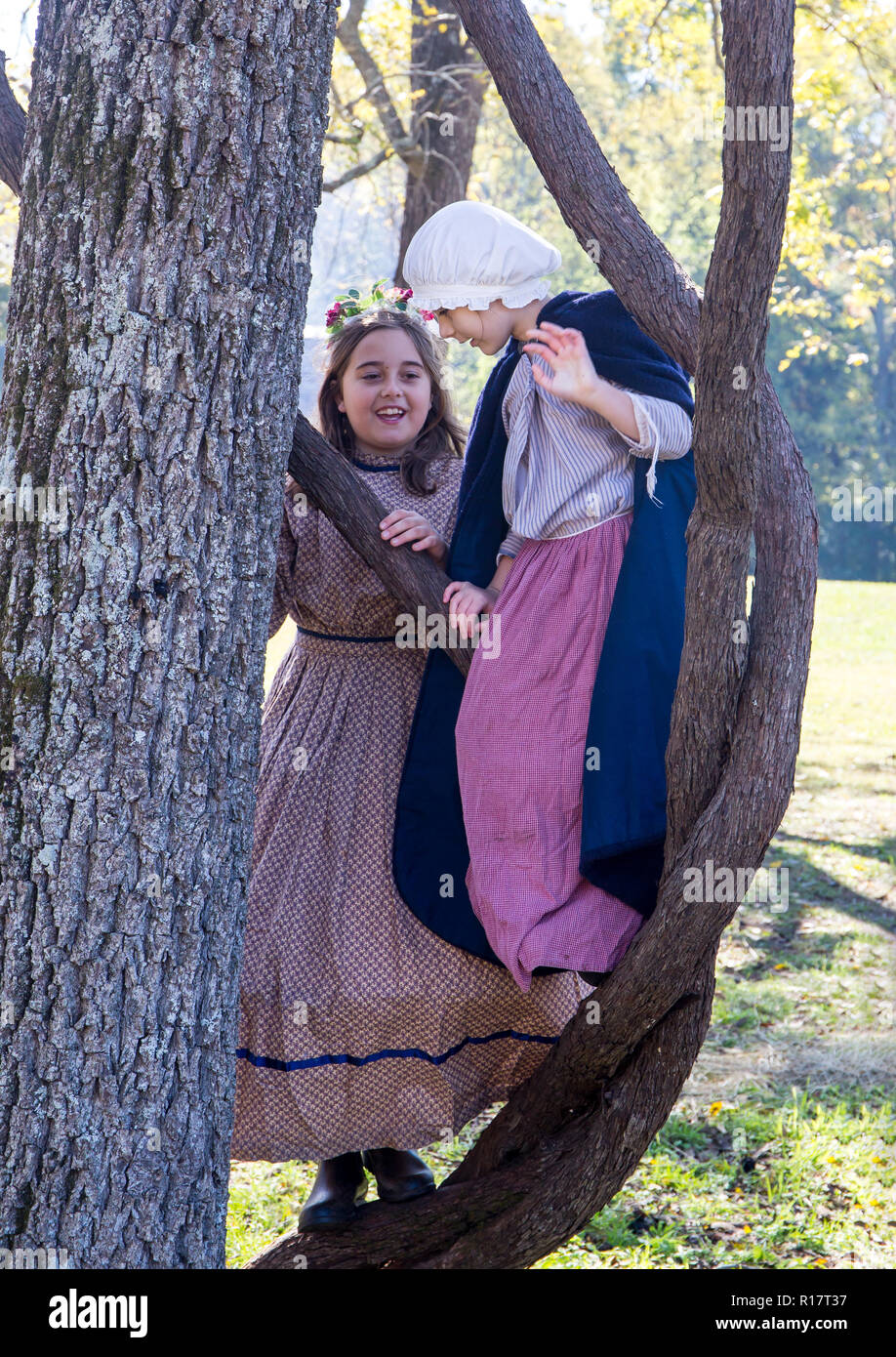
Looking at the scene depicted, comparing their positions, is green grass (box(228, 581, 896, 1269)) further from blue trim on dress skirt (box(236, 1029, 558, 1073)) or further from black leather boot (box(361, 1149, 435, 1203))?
blue trim on dress skirt (box(236, 1029, 558, 1073))

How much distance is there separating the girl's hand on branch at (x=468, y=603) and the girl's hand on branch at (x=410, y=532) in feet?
0.37

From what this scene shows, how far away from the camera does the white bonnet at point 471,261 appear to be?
7.89ft

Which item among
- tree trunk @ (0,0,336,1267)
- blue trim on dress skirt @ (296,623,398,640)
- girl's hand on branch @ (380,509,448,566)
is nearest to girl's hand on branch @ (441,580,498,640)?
girl's hand on branch @ (380,509,448,566)

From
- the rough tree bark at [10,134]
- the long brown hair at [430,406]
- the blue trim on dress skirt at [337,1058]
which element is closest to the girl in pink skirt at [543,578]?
the blue trim on dress skirt at [337,1058]

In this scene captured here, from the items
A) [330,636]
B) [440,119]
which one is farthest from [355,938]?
[440,119]

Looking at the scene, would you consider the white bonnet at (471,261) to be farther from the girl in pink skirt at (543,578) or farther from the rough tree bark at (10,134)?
the rough tree bark at (10,134)

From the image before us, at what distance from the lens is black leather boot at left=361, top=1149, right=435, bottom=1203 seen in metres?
2.61

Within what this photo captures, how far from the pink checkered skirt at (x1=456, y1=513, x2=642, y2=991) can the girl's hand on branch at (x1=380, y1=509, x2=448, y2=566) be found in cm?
21

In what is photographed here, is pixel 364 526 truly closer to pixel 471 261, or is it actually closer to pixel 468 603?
pixel 468 603

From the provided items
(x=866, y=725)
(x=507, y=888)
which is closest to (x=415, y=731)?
(x=507, y=888)

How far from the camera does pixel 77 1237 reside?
6.35 feet

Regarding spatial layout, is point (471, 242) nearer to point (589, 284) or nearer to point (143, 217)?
point (143, 217)

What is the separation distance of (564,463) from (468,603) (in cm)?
32

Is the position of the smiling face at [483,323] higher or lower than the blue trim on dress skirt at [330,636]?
higher
